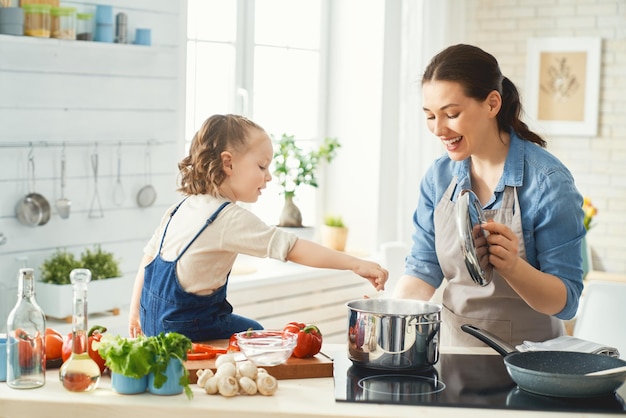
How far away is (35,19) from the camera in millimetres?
3826

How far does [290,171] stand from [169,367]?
3720 mm

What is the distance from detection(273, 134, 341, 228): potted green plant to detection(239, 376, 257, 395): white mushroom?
3.42 m

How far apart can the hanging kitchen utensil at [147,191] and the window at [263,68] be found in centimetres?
60

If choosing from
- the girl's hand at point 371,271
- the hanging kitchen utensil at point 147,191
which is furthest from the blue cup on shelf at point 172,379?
Result: the hanging kitchen utensil at point 147,191

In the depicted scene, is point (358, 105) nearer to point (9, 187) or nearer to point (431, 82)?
point (9, 187)

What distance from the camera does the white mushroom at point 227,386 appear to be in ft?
6.86

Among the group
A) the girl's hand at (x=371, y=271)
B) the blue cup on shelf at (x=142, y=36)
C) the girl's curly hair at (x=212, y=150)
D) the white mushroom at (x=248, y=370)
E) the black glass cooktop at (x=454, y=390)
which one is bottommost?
the black glass cooktop at (x=454, y=390)

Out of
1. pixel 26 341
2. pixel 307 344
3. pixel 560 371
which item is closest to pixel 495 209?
pixel 560 371

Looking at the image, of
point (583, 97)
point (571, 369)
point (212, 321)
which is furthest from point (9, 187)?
point (583, 97)

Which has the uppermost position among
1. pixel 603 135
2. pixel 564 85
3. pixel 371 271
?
pixel 564 85

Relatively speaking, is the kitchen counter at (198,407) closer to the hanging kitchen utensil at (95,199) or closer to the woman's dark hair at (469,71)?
the woman's dark hair at (469,71)

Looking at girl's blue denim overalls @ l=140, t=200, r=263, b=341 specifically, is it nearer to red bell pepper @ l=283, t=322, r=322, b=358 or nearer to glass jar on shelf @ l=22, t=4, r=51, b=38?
red bell pepper @ l=283, t=322, r=322, b=358

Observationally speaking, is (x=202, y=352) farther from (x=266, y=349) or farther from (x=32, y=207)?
(x=32, y=207)

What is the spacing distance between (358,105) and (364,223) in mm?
778
